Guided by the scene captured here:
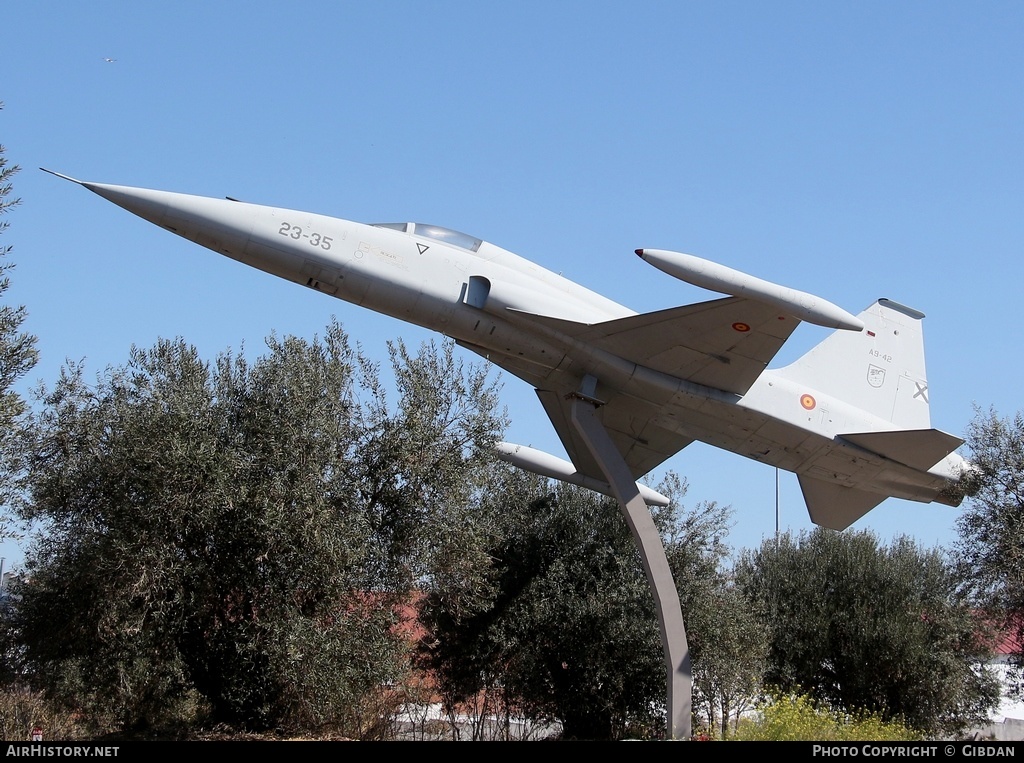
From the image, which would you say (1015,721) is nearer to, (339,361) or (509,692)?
(509,692)

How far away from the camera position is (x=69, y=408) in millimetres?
16719

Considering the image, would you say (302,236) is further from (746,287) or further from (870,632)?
(870,632)

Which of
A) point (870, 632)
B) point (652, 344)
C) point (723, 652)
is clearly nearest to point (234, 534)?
point (652, 344)

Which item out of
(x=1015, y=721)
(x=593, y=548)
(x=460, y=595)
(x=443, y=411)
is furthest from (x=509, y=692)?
(x=1015, y=721)

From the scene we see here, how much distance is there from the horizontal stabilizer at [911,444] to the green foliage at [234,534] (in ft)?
23.0

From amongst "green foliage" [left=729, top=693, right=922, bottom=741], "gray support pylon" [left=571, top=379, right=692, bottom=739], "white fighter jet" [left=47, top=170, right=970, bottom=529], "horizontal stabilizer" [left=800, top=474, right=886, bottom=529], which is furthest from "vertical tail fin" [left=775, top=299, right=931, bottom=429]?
"green foliage" [left=729, top=693, right=922, bottom=741]

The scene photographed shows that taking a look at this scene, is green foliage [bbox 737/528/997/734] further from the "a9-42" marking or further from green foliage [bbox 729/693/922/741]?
the "a9-42" marking

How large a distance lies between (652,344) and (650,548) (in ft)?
11.3

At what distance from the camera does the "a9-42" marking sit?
15.2 m

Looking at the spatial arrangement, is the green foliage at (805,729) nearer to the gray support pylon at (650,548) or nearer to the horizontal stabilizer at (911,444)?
the gray support pylon at (650,548)

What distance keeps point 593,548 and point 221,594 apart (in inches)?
444

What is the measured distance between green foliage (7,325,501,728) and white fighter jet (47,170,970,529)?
2.12 m

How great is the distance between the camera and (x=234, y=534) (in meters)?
15.8

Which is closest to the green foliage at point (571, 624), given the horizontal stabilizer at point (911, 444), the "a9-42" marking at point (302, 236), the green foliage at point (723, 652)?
the green foliage at point (723, 652)
